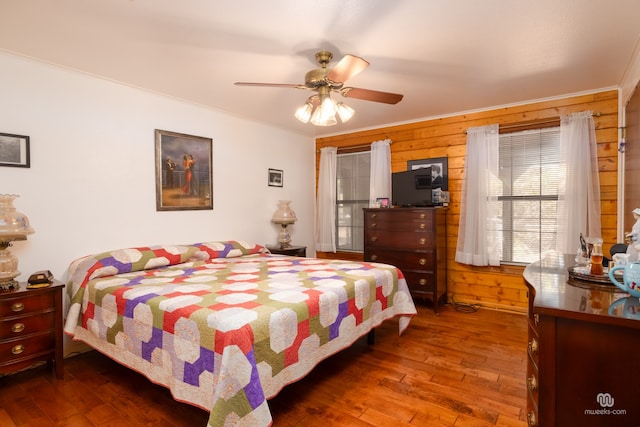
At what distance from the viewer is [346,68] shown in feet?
6.68

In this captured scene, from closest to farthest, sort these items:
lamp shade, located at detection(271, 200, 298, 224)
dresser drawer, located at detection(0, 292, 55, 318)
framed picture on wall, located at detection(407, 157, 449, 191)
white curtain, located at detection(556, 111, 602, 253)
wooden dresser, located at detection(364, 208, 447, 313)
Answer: dresser drawer, located at detection(0, 292, 55, 318) → white curtain, located at detection(556, 111, 602, 253) → wooden dresser, located at detection(364, 208, 447, 313) → framed picture on wall, located at detection(407, 157, 449, 191) → lamp shade, located at detection(271, 200, 298, 224)

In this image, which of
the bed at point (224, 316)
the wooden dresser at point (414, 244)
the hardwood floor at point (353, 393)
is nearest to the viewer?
the bed at point (224, 316)

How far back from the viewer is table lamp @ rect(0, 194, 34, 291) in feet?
6.93

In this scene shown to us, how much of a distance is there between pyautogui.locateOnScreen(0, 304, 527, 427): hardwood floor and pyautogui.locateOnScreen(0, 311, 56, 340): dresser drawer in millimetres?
377

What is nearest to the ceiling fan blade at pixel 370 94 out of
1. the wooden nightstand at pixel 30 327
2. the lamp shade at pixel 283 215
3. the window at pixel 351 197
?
the lamp shade at pixel 283 215

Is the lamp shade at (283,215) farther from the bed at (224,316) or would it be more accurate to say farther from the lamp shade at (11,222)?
the lamp shade at (11,222)

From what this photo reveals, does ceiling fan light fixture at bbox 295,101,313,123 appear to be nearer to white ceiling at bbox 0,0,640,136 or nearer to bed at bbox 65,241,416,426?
white ceiling at bbox 0,0,640,136

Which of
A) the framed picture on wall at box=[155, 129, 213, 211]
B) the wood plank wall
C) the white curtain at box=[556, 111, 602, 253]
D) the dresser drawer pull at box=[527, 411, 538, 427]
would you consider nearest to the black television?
the wood plank wall

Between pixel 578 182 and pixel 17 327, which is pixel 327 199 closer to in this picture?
pixel 578 182

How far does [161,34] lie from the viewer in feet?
7.02

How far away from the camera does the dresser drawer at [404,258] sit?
3.67m

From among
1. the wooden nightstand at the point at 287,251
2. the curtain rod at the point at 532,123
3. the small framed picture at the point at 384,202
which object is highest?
the curtain rod at the point at 532,123

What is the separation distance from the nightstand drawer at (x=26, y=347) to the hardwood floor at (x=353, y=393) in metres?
0.23

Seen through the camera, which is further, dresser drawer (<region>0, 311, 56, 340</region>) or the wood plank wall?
the wood plank wall
